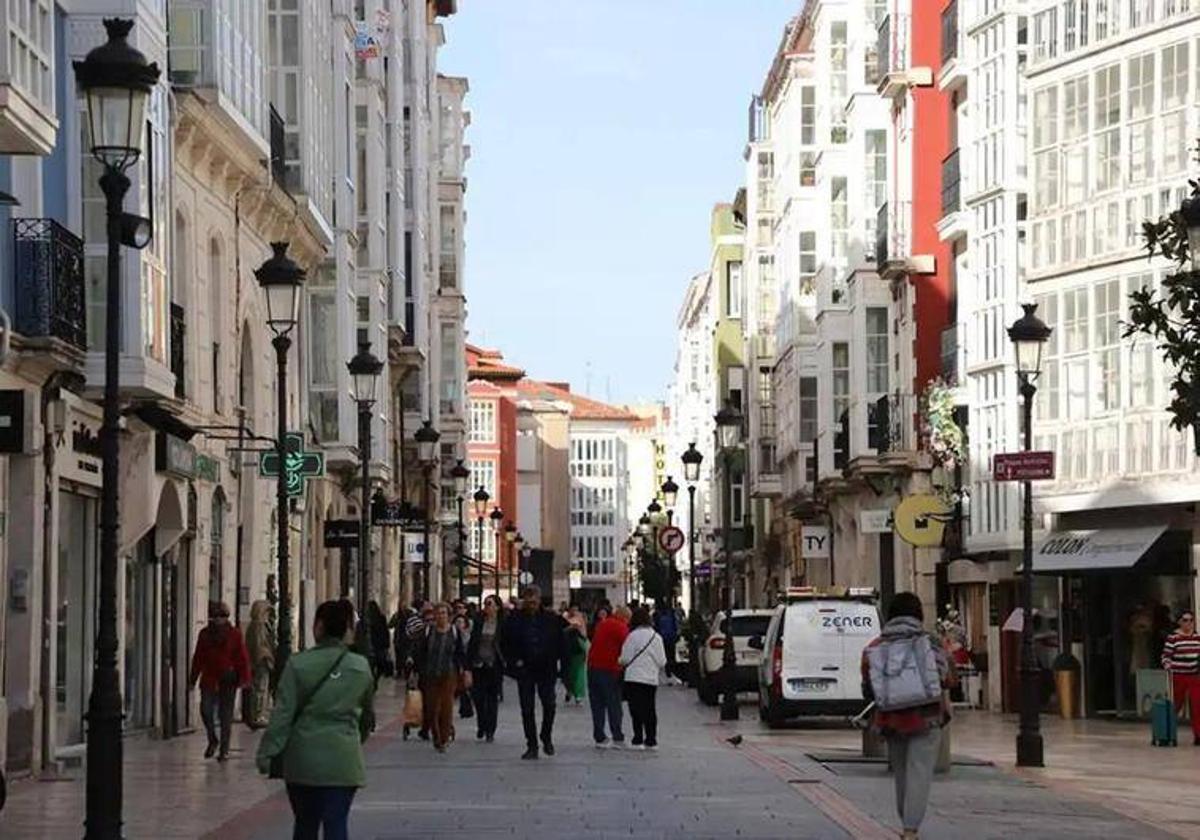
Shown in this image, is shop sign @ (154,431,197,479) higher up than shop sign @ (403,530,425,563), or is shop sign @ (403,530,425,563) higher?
shop sign @ (154,431,197,479)

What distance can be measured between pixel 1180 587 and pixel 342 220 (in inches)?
764

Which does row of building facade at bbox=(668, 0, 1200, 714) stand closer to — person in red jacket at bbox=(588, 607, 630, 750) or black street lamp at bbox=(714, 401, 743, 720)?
black street lamp at bbox=(714, 401, 743, 720)

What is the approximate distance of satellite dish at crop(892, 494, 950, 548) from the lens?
170ft

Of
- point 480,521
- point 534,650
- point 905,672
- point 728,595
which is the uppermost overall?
point 480,521

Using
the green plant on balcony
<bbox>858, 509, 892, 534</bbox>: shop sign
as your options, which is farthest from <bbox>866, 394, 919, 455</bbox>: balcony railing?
<bbox>858, 509, 892, 534</bbox>: shop sign

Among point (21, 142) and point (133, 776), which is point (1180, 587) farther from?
point (21, 142)

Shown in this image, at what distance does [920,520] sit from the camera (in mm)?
51750

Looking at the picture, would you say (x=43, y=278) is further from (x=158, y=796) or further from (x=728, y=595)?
(x=728, y=595)

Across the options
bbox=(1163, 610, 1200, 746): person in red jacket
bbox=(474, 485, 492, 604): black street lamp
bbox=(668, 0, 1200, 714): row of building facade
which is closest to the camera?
bbox=(1163, 610, 1200, 746): person in red jacket

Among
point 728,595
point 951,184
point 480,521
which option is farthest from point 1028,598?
point 480,521

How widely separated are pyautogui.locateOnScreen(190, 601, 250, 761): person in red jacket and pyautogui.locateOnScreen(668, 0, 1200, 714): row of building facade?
588 inches

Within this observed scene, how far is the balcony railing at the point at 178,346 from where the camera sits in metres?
37.1

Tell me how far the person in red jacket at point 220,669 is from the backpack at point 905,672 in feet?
42.6

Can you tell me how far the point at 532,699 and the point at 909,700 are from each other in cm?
1365
